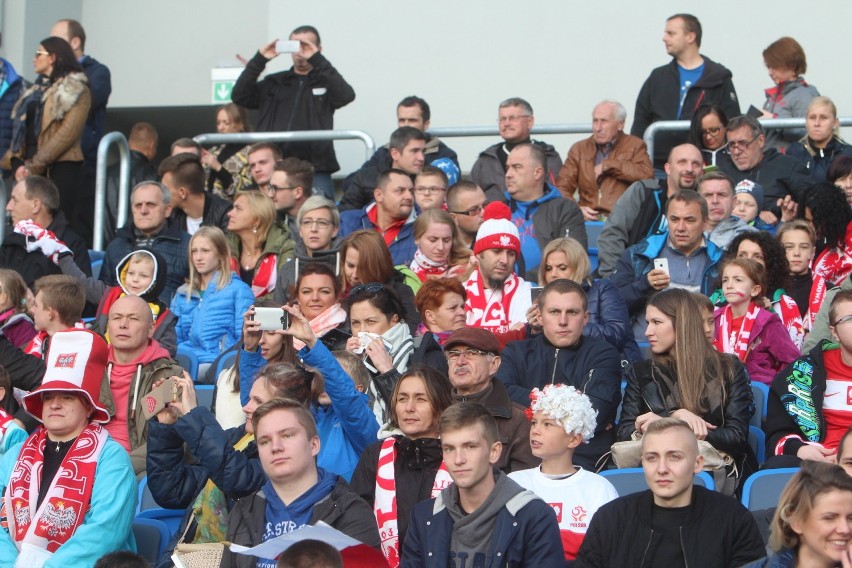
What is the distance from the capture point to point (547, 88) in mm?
12953

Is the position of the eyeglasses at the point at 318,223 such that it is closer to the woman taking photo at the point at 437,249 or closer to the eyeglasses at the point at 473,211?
the woman taking photo at the point at 437,249

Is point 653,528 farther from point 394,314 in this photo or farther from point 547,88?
point 547,88

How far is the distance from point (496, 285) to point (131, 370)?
211cm

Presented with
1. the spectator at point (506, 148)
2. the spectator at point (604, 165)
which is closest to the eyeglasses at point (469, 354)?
the spectator at point (506, 148)

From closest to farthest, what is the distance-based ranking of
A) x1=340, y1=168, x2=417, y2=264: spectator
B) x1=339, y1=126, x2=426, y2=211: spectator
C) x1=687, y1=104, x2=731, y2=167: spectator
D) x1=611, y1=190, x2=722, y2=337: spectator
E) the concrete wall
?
1. x1=611, y1=190, x2=722, y2=337: spectator
2. x1=340, y1=168, x2=417, y2=264: spectator
3. x1=687, y1=104, x2=731, y2=167: spectator
4. x1=339, y1=126, x2=426, y2=211: spectator
5. the concrete wall

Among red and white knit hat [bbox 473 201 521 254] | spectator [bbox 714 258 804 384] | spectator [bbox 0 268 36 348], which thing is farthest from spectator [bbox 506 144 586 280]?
spectator [bbox 0 268 36 348]

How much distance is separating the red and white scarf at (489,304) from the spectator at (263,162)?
10.2ft

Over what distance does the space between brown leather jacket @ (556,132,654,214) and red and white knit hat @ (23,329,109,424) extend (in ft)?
16.0

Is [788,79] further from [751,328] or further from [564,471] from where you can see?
[564,471]

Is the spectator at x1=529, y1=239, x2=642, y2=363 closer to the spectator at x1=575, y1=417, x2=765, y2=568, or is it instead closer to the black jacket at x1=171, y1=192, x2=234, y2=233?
the spectator at x1=575, y1=417, x2=765, y2=568

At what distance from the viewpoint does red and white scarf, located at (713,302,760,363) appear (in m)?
7.61

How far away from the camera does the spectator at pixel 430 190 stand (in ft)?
32.0

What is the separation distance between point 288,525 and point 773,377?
2924mm

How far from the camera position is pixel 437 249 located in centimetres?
872
